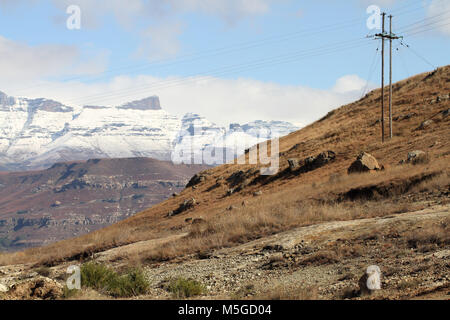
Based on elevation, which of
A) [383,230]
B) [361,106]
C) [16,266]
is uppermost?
[361,106]

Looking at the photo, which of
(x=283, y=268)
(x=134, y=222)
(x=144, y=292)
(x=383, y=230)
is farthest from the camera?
(x=134, y=222)

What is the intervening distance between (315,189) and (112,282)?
1697 cm

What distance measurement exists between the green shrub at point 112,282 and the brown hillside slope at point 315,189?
5035 mm

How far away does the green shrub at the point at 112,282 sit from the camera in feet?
43.1

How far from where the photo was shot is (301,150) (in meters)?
49.5

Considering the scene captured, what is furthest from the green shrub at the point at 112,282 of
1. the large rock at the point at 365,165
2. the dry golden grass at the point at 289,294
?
the large rock at the point at 365,165

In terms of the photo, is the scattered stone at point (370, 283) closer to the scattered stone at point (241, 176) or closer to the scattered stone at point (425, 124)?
the scattered stone at point (241, 176)

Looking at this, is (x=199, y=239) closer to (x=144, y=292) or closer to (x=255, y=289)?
(x=144, y=292)

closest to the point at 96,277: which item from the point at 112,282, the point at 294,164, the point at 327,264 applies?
the point at 112,282

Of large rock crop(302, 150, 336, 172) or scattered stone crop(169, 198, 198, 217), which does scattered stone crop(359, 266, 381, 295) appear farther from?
scattered stone crop(169, 198, 198, 217)

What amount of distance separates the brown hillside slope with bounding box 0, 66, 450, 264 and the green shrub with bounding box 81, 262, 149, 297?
5.04 m

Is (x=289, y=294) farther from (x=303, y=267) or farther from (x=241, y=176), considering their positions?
(x=241, y=176)

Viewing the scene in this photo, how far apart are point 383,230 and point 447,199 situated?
5033 millimetres
